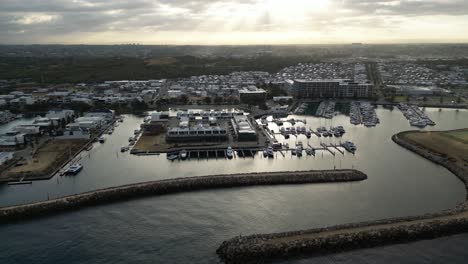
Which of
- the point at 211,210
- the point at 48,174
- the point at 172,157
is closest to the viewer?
the point at 211,210

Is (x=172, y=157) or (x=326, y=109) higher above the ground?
(x=326, y=109)

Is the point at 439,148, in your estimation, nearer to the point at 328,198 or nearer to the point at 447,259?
the point at 328,198

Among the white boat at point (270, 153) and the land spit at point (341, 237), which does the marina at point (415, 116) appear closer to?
the white boat at point (270, 153)

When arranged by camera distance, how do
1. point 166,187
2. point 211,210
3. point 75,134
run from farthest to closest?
1. point 75,134
2. point 166,187
3. point 211,210

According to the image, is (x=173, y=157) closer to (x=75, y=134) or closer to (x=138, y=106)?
(x=75, y=134)

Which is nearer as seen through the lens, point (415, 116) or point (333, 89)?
point (415, 116)

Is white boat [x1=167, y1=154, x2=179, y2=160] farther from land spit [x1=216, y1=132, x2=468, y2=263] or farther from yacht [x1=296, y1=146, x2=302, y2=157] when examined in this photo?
land spit [x1=216, y1=132, x2=468, y2=263]

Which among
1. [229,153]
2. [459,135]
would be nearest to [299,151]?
[229,153]
